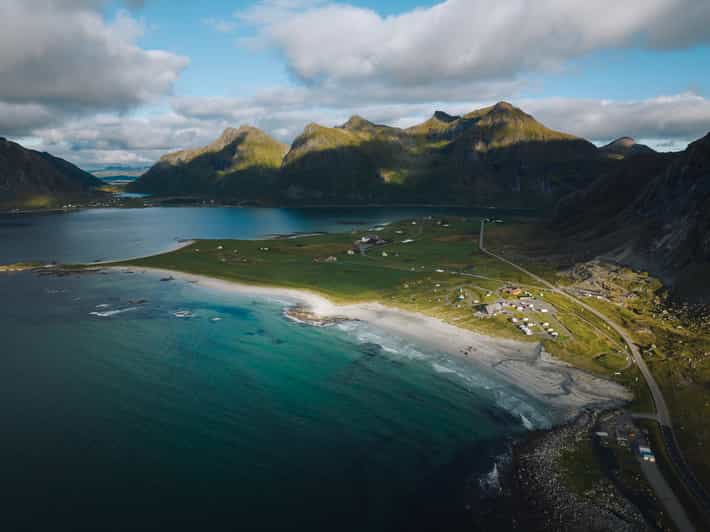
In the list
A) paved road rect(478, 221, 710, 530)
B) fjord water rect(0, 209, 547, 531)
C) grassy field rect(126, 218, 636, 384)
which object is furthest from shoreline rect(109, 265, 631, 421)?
paved road rect(478, 221, 710, 530)

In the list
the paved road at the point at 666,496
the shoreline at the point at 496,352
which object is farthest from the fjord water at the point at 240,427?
the paved road at the point at 666,496

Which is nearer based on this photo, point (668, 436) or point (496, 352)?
point (668, 436)

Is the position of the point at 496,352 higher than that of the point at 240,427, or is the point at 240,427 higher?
the point at 496,352

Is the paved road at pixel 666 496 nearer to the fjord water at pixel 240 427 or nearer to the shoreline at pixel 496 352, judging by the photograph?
the shoreline at pixel 496 352

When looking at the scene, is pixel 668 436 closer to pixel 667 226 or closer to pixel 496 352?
pixel 496 352

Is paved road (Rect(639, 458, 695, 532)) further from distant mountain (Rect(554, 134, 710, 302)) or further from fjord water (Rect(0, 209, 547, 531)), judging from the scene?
distant mountain (Rect(554, 134, 710, 302))

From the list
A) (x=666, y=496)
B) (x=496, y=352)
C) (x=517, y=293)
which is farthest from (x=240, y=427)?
(x=517, y=293)
